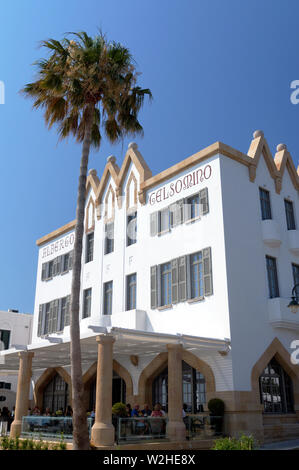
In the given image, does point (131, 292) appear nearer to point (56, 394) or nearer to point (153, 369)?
point (153, 369)

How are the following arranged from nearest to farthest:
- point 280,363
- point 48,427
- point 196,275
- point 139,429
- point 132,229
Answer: point 139,429 < point 48,427 < point 196,275 < point 280,363 < point 132,229

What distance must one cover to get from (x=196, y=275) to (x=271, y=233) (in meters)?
4.01

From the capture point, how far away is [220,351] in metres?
18.0

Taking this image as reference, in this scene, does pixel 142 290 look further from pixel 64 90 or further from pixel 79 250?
pixel 64 90

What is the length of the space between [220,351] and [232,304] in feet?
6.31

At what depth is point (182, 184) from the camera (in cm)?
2205

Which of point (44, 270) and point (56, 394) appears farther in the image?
point (44, 270)

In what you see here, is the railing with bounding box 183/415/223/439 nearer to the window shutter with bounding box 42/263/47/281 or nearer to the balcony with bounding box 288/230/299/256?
the balcony with bounding box 288/230/299/256

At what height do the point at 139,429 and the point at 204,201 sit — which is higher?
the point at 204,201

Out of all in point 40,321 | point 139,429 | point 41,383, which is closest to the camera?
point 139,429

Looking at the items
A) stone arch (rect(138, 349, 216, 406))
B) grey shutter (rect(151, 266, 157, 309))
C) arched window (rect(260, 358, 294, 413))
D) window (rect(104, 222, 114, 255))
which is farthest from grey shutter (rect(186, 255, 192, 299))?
window (rect(104, 222, 114, 255))

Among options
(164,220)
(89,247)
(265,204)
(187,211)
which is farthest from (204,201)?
(89,247)

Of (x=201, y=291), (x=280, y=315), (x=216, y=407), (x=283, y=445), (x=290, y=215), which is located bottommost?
(x=283, y=445)

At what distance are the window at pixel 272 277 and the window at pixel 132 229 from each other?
7055 millimetres
